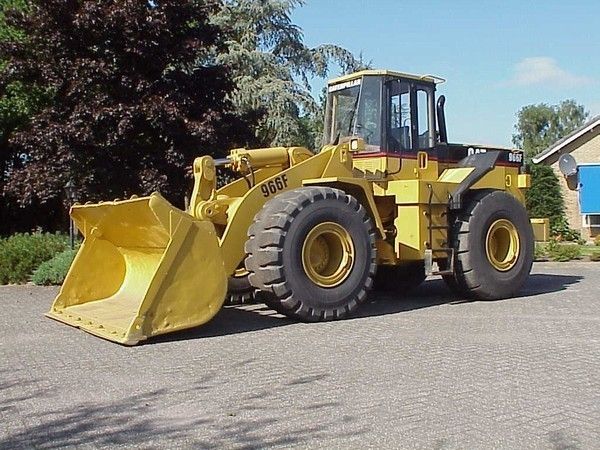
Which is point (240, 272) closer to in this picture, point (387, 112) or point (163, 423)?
point (387, 112)

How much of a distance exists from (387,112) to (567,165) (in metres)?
19.1

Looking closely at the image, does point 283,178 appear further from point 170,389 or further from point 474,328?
point 170,389

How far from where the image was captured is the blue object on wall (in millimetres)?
26953

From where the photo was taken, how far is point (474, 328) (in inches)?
336

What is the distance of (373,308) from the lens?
1032 cm

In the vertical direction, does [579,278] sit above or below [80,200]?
below

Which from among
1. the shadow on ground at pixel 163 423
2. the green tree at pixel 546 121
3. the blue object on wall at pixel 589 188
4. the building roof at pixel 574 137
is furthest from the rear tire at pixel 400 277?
the green tree at pixel 546 121

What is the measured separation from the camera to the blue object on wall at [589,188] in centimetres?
2695

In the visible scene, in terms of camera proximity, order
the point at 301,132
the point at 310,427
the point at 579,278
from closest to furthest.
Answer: the point at 310,427, the point at 579,278, the point at 301,132

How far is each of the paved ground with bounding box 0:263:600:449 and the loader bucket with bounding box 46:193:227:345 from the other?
0.25 m

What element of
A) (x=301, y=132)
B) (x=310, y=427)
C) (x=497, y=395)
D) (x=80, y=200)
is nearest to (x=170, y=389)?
(x=310, y=427)

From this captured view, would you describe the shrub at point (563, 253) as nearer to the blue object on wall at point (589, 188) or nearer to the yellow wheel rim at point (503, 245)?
the yellow wheel rim at point (503, 245)

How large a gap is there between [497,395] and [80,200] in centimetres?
1232

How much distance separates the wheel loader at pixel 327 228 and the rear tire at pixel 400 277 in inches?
0.8
